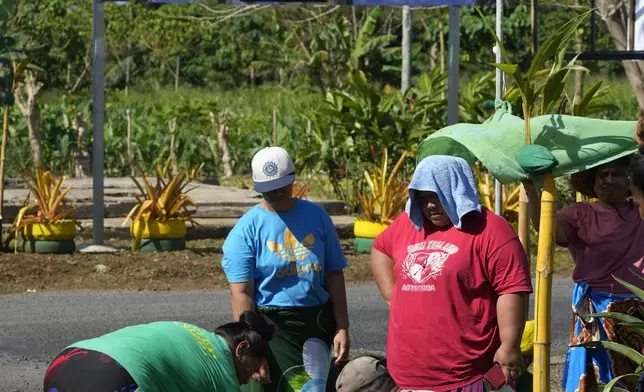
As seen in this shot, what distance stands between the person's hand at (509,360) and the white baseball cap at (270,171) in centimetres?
137

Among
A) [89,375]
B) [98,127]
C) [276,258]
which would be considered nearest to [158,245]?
[98,127]

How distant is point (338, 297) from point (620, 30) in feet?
24.6

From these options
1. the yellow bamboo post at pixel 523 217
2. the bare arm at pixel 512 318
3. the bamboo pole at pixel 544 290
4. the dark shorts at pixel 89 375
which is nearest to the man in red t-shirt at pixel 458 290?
the bare arm at pixel 512 318

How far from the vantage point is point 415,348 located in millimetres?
4609

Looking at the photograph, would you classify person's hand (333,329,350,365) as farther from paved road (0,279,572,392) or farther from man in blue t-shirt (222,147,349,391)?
paved road (0,279,572,392)

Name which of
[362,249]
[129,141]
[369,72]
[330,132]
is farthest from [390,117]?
[369,72]

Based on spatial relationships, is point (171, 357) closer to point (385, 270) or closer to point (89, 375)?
point (89, 375)

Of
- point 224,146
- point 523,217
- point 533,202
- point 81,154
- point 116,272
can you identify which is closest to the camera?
point 533,202

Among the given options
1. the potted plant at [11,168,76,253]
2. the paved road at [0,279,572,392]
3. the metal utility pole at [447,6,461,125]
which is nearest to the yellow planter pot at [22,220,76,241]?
the potted plant at [11,168,76,253]

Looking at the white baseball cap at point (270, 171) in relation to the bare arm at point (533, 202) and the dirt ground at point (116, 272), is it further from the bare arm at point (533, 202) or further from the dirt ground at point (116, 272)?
the dirt ground at point (116, 272)

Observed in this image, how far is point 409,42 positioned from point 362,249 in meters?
7.91

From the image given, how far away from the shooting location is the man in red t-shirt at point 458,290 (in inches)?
176

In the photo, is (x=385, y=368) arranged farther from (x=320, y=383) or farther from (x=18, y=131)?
(x=18, y=131)

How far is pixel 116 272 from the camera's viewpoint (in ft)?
39.9
